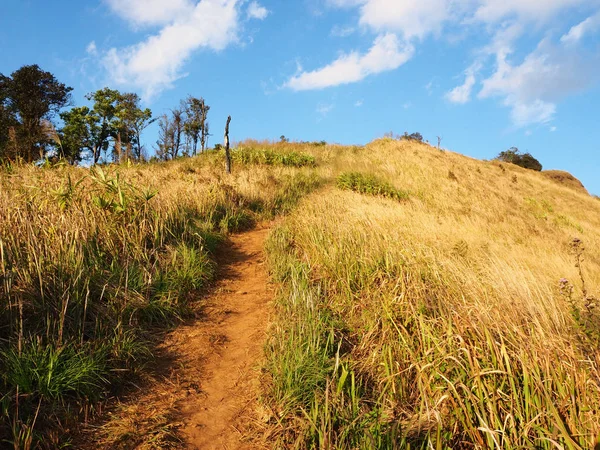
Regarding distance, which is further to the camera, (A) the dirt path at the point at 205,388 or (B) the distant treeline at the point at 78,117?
(B) the distant treeline at the point at 78,117

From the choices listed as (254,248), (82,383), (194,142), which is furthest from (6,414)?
(194,142)

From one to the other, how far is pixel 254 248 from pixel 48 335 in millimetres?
4264

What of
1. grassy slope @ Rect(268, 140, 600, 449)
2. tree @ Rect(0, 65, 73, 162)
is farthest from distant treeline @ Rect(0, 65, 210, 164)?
grassy slope @ Rect(268, 140, 600, 449)

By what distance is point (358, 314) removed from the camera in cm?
387

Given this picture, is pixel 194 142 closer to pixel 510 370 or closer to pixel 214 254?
pixel 214 254

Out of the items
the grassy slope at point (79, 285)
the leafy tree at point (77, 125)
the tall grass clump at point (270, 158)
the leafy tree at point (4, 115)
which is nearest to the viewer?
the grassy slope at point (79, 285)

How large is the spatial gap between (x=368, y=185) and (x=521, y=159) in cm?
3652

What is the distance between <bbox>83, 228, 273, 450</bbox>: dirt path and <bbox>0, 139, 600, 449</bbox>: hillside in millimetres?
202

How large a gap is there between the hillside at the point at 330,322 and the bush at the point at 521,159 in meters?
39.0

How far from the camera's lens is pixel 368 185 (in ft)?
40.8

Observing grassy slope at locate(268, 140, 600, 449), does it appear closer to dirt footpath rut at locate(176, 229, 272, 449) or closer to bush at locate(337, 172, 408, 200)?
dirt footpath rut at locate(176, 229, 272, 449)

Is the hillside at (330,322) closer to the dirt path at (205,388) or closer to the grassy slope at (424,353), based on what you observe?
the grassy slope at (424,353)

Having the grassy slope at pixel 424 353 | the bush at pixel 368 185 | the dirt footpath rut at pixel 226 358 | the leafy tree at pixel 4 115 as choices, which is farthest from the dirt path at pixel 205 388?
the leafy tree at pixel 4 115

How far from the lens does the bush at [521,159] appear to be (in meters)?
39.2
